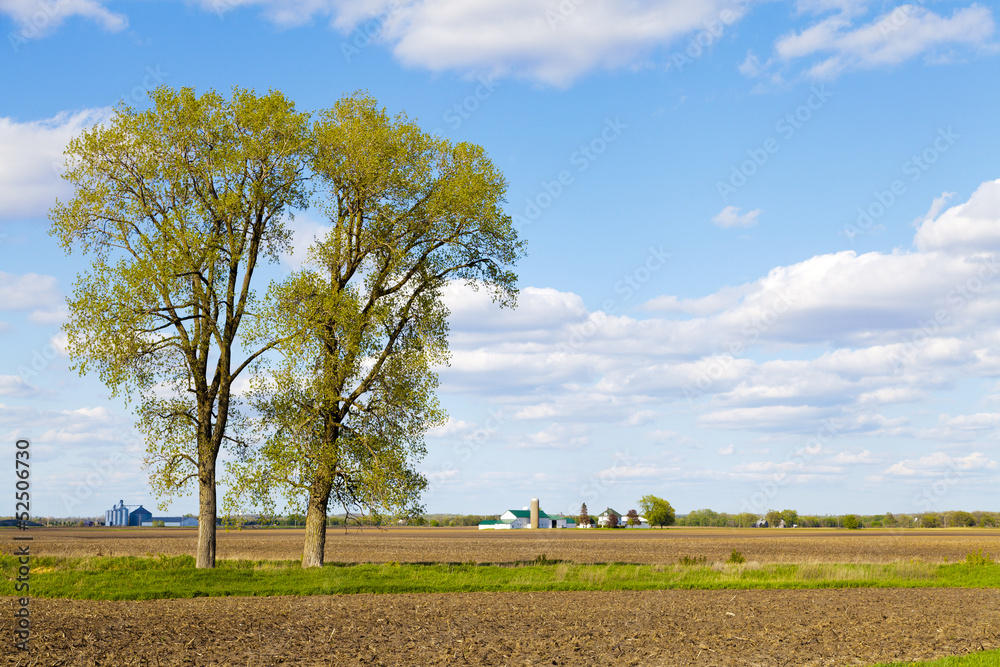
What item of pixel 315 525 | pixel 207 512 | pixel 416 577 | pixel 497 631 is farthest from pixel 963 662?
pixel 207 512

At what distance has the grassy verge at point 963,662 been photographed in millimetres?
16891

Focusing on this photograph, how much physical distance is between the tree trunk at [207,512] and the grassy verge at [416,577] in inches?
29.8

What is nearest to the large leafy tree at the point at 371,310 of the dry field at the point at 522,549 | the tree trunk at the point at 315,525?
the tree trunk at the point at 315,525

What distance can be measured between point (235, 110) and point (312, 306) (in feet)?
28.7

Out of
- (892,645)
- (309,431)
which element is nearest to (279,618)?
(309,431)

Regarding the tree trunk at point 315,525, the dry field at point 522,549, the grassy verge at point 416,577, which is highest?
the tree trunk at point 315,525

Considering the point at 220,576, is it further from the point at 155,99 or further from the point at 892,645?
the point at 892,645

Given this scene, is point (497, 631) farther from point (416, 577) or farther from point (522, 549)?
point (522, 549)

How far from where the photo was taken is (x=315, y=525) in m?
34.8

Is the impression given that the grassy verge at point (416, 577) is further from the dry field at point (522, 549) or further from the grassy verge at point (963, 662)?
the grassy verge at point (963, 662)

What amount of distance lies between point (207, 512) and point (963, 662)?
87.3 ft

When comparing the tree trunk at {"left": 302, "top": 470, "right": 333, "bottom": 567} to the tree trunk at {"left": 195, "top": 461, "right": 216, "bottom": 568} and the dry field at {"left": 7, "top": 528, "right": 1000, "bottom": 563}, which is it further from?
the dry field at {"left": 7, "top": 528, "right": 1000, "bottom": 563}

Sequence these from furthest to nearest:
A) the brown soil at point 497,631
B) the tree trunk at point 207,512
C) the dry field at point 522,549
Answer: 1. the dry field at point 522,549
2. the tree trunk at point 207,512
3. the brown soil at point 497,631

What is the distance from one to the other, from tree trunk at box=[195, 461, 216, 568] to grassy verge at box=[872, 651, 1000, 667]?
82.1 ft
